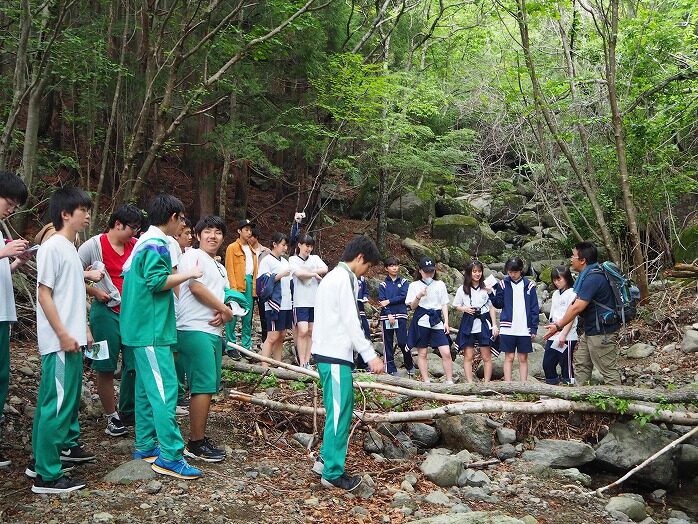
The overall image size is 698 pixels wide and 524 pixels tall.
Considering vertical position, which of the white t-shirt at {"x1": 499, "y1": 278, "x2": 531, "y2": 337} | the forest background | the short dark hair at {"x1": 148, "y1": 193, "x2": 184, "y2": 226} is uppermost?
the forest background

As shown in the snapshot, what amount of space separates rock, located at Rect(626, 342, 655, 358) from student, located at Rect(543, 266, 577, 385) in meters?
3.31

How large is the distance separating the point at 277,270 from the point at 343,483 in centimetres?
459

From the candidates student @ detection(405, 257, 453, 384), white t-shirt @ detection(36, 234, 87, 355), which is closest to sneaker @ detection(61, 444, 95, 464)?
white t-shirt @ detection(36, 234, 87, 355)

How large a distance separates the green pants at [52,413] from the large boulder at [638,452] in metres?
5.13

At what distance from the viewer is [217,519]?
3.78 meters

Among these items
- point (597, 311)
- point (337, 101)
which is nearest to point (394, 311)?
point (597, 311)

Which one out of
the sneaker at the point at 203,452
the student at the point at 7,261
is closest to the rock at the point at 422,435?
the sneaker at the point at 203,452

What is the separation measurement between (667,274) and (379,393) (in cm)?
999

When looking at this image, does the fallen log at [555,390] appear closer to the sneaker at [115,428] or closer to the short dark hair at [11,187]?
the sneaker at [115,428]

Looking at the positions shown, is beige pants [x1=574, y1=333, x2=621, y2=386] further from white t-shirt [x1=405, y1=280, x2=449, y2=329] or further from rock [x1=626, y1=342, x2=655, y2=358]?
rock [x1=626, y1=342, x2=655, y2=358]

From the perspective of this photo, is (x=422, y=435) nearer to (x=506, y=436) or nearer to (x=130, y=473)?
(x=506, y=436)

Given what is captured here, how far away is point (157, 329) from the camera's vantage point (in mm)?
4168

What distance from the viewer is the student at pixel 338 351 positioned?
4.38 metres

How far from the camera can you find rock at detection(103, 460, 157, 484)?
4125mm
